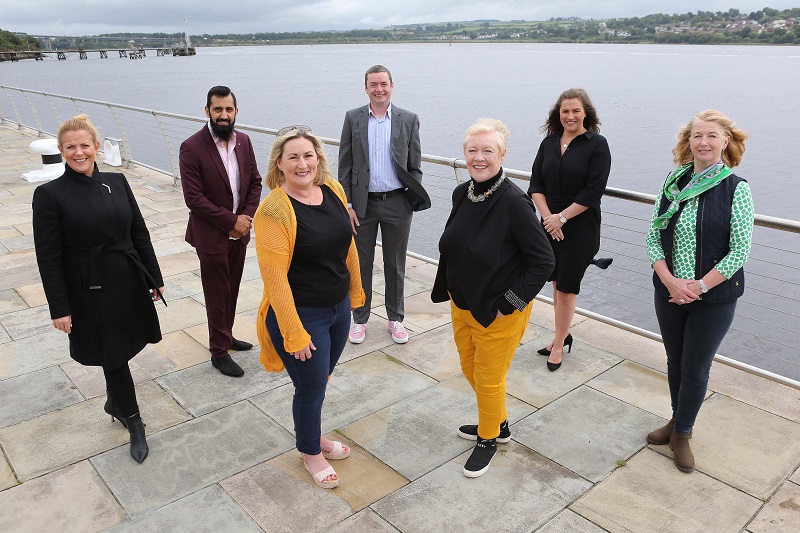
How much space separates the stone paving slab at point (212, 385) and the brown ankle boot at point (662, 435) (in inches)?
78.1

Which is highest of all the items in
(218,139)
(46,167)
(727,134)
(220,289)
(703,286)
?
(727,134)

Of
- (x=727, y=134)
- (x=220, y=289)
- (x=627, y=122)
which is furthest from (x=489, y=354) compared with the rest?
(x=627, y=122)

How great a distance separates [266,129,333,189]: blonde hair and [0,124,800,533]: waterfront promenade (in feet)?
4.30

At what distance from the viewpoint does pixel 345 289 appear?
2.67 meters

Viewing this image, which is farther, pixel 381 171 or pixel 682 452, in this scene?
pixel 381 171

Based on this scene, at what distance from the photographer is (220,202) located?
3691mm

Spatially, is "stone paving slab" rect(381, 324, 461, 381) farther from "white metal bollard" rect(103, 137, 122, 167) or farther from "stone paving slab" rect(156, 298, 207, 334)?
"white metal bollard" rect(103, 137, 122, 167)

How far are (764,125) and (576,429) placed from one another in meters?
27.0

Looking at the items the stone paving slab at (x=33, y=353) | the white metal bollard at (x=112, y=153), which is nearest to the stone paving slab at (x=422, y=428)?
the stone paving slab at (x=33, y=353)

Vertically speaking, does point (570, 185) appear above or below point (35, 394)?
above

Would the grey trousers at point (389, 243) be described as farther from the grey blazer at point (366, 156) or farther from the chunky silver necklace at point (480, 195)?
the chunky silver necklace at point (480, 195)

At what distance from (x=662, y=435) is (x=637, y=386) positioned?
571 mm

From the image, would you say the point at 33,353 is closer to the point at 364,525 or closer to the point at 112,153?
the point at 364,525

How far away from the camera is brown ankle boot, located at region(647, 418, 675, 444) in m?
3.04
